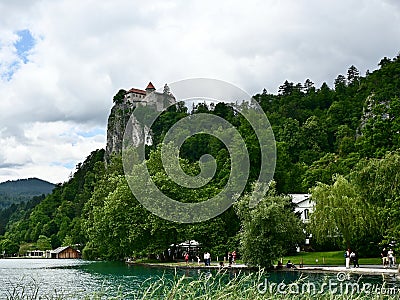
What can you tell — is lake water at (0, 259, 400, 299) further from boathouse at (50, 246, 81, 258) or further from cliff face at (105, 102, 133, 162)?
cliff face at (105, 102, 133, 162)

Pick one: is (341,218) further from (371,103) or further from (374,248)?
(371,103)

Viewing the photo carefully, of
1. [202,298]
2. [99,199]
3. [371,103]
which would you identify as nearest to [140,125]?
[99,199]

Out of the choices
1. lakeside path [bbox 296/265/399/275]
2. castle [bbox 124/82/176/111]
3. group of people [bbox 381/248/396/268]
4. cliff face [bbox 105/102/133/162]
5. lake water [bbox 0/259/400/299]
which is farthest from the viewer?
cliff face [bbox 105/102/133/162]

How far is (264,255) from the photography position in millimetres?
33875

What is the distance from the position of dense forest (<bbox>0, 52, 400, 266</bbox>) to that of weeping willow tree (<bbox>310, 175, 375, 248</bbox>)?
0.06m

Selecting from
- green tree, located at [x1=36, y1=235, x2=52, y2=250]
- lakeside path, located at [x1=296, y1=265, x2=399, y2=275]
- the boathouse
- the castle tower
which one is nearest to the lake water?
lakeside path, located at [x1=296, y1=265, x2=399, y2=275]

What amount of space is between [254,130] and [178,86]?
2586 cm

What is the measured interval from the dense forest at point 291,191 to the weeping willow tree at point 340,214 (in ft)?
0.20

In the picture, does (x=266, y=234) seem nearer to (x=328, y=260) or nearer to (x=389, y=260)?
(x=328, y=260)

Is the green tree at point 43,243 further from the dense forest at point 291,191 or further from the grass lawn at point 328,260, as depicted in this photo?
the grass lawn at point 328,260

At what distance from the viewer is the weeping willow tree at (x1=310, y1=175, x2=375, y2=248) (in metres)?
34.3

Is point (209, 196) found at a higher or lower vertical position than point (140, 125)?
lower

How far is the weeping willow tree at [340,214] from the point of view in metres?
34.3

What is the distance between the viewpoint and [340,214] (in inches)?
1378
